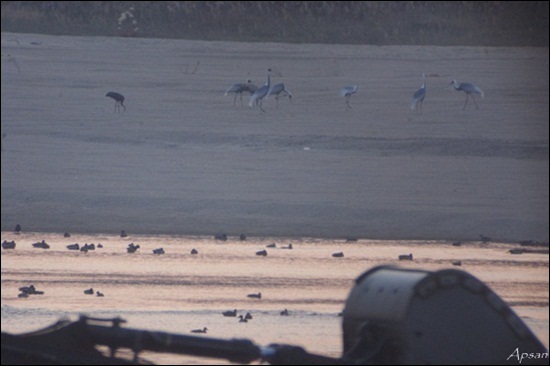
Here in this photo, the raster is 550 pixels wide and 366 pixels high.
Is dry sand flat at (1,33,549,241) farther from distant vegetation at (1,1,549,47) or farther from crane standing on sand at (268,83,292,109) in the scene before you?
distant vegetation at (1,1,549,47)

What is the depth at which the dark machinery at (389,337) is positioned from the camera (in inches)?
95.0

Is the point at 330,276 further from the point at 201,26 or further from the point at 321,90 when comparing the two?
the point at 201,26

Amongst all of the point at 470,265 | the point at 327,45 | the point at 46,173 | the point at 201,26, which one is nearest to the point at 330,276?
the point at 470,265

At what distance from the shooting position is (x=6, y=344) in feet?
8.16

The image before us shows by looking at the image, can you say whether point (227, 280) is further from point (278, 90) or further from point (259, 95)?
point (278, 90)

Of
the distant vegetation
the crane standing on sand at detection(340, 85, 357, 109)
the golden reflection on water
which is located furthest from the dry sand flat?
the golden reflection on water

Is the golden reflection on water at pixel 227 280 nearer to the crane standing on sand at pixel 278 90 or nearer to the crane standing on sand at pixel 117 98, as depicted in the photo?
the crane standing on sand at pixel 117 98

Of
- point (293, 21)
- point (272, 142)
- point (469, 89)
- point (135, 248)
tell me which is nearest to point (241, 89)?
point (272, 142)

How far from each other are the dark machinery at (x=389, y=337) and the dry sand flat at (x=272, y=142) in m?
7.48

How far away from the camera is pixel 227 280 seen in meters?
7.68

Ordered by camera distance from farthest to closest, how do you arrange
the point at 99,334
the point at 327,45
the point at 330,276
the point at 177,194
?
the point at 327,45, the point at 177,194, the point at 330,276, the point at 99,334

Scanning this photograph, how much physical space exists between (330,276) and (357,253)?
1239 millimetres

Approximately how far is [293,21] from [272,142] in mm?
5964

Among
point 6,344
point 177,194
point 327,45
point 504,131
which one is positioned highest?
point 327,45
